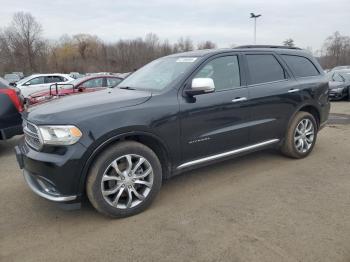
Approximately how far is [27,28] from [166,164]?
222ft

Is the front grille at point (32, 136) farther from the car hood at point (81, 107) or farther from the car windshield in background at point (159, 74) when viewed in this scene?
the car windshield in background at point (159, 74)

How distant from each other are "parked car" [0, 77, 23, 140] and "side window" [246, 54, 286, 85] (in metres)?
4.08

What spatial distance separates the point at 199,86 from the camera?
3533mm

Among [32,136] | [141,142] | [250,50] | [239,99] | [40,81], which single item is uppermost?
[250,50]

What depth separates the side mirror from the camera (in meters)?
3.54

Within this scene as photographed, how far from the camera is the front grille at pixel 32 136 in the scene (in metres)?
3.19

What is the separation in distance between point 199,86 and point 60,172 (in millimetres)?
1689

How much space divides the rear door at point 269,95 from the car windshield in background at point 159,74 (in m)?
0.96

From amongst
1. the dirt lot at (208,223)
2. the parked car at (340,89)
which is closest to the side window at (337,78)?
the parked car at (340,89)

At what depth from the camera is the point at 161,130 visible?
3.46 meters

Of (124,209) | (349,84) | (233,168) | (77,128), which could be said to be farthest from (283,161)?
(349,84)

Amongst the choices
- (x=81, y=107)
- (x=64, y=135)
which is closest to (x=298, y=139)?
(x=81, y=107)

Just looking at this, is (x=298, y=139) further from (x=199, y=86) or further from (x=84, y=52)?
(x=84, y=52)

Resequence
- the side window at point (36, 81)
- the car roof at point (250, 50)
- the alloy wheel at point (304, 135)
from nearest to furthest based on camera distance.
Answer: the car roof at point (250, 50) < the alloy wheel at point (304, 135) < the side window at point (36, 81)
